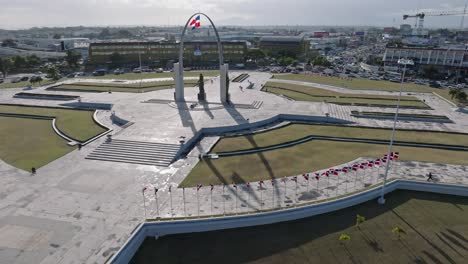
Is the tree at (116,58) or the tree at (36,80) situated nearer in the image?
the tree at (36,80)

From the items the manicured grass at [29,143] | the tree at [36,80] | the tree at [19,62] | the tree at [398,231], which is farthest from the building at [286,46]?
the tree at [398,231]

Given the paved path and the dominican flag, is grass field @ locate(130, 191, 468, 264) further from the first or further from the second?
the dominican flag

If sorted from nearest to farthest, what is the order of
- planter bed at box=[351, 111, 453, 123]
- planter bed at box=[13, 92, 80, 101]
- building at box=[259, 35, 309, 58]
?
planter bed at box=[351, 111, 453, 123] < planter bed at box=[13, 92, 80, 101] < building at box=[259, 35, 309, 58]

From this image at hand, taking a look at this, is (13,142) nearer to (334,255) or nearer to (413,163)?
(334,255)

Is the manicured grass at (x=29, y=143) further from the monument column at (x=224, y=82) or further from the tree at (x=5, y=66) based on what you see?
the tree at (x=5, y=66)

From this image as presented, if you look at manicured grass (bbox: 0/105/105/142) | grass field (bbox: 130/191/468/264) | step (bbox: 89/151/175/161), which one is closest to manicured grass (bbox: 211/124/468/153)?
step (bbox: 89/151/175/161)

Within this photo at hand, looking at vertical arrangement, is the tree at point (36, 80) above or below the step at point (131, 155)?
above
